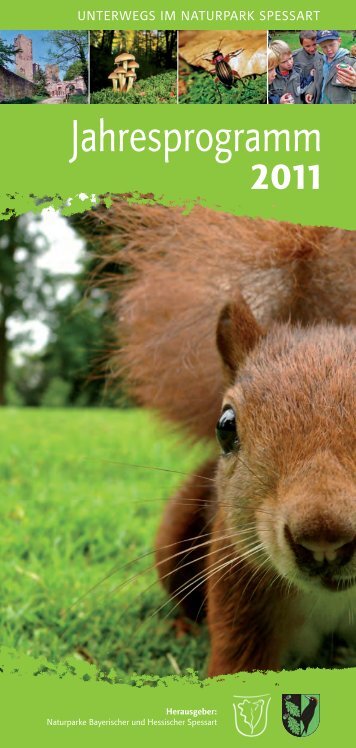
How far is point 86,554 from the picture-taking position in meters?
3.52

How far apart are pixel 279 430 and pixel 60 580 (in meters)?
1.67

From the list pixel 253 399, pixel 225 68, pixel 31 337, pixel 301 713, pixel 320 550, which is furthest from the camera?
pixel 31 337

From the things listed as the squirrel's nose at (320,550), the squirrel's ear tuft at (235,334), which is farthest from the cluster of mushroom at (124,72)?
the squirrel's nose at (320,550)

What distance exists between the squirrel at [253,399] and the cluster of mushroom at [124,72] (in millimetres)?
419

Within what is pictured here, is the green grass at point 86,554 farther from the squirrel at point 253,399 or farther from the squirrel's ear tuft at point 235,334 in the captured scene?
the squirrel's ear tuft at point 235,334

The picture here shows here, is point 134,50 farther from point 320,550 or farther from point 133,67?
point 320,550

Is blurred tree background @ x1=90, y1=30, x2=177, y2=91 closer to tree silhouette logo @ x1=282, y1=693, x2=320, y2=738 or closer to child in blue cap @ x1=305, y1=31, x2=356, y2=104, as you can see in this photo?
child in blue cap @ x1=305, y1=31, x2=356, y2=104

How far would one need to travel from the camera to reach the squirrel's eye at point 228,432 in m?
1.93

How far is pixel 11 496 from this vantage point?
14.3 feet

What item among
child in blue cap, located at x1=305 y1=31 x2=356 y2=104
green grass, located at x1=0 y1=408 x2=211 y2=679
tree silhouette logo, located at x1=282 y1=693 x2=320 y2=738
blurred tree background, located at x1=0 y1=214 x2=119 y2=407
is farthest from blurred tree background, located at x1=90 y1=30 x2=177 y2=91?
blurred tree background, located at x1=0 y1=214 x2=119 y2=407

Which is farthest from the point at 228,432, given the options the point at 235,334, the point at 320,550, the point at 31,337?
the point at 31,337

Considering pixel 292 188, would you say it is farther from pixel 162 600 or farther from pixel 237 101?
pixel 162 600

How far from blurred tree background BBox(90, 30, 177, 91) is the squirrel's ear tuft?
73cm

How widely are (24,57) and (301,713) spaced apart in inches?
79.9
